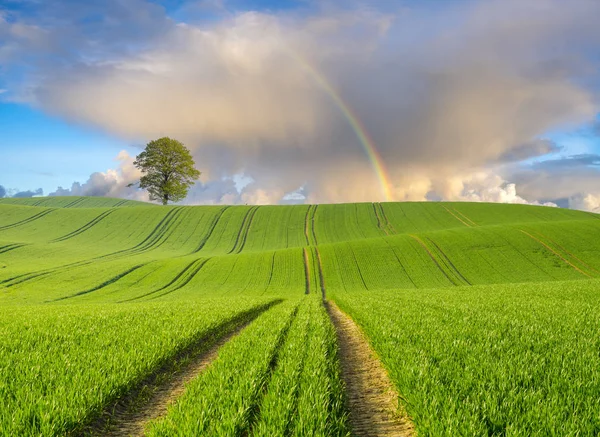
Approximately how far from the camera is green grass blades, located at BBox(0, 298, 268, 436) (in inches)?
208

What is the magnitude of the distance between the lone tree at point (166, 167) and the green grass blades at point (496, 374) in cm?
9629

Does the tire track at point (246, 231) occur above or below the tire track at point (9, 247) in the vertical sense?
above

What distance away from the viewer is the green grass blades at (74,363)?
5.28 m

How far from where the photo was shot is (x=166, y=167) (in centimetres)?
9844

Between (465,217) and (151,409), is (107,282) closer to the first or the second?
(151,409)

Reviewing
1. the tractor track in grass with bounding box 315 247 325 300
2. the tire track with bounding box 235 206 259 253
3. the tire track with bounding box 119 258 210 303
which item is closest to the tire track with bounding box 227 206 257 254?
the tire track with bounding box 235 206 259 253

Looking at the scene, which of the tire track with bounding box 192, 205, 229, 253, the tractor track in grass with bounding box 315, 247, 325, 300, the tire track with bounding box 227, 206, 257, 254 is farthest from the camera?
the tire track with bounding box 192, 205, 229, 253

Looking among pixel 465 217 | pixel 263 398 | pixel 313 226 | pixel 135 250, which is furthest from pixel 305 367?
pixel 465 217

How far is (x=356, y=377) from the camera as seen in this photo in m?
8.73

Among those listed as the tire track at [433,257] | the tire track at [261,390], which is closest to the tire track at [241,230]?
the tire track at [433,257]

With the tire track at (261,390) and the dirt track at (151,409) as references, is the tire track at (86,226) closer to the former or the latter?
the dirt track at (151,409)

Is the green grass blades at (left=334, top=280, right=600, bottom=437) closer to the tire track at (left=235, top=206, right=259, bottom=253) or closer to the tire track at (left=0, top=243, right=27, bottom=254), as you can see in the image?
the tire track at (left=235, top=206, right=259, bottom=253)

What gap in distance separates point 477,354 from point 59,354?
10199 mm

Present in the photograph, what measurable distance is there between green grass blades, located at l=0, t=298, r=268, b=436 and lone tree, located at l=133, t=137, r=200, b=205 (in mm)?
90494
